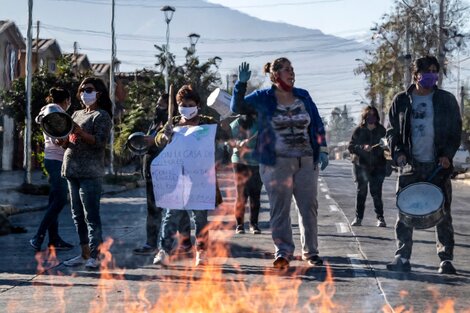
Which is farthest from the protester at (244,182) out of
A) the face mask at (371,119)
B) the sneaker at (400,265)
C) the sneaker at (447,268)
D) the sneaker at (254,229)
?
the sneaker at (447,268)

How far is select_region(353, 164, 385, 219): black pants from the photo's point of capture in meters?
13.8

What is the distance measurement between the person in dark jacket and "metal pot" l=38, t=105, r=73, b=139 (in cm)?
578

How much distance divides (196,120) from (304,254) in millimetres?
1673

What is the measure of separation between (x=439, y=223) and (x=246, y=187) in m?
4.17

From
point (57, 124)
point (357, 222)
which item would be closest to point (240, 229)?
point (357, 222)

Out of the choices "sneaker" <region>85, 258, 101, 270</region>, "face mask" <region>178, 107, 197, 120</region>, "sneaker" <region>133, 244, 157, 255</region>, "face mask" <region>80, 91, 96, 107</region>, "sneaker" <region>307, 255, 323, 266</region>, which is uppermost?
"face mask" <region>80, 91, 96, 107</region>

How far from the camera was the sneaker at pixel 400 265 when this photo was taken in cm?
867

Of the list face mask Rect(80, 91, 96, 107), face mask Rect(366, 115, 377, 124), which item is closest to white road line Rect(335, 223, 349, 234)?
face mask Rect(366, 115, 377, 124)

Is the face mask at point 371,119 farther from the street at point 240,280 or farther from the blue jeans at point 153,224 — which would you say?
the blue jeans at point 153,224

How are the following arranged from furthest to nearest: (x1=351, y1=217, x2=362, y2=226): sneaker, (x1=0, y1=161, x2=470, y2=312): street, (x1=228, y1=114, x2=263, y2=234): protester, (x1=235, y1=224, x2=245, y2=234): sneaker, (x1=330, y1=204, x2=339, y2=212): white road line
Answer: (x1=330, y1=204, x2=339, y2=212): white road line
(x1=351, y1=217, x2=362, y2=226): sneaker
(x1=235, y1=224, x2=245, y2=234): sneaker
(x1=228, y1=114, x2=263, y2=234): protester
(x1=0, y1=161, x2=470, y2=312): street

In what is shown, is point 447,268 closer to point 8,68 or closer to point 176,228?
point 176,228

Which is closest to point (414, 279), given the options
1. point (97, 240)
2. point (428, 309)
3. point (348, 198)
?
point (428, 309)

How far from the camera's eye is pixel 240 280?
806cm

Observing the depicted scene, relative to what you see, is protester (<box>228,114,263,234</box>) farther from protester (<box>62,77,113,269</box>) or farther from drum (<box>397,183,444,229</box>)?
drum (<box>397,183,444,229</box>)
